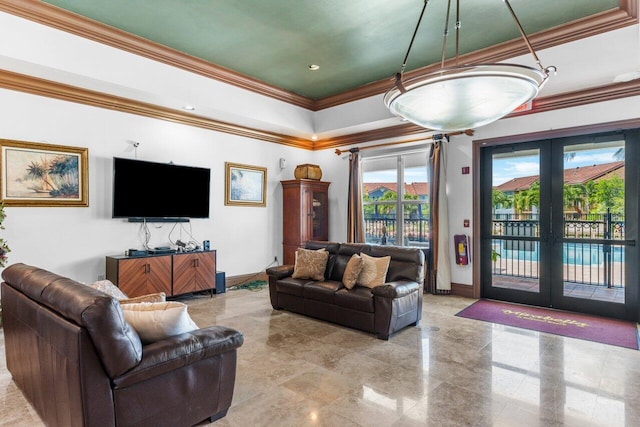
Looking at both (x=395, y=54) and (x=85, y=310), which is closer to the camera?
(x=85, y=310)

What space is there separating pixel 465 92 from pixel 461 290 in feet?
13.2

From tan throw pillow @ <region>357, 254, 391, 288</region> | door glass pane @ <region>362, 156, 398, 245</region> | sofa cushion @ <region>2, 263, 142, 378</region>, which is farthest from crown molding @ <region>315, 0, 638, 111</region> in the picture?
sofa cushion @ <region>2, 263, 142, 378</region>

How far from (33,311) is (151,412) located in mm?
978

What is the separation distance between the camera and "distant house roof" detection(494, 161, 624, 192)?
4.50 m

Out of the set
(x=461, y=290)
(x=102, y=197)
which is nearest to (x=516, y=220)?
(x=461, y=290)

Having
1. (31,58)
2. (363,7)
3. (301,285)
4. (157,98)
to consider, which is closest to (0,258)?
(31,58)

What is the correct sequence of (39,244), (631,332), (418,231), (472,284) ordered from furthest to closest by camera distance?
(418,231) < (472,284) < (39,244) < (631,332)

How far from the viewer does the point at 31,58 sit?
366 centimetres

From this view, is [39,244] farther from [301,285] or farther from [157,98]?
[301,285]

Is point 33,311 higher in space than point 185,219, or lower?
lower

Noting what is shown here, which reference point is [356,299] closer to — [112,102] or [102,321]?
[102,321]

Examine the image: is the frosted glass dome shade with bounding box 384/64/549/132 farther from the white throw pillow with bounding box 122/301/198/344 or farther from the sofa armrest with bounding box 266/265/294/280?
the sofa armrest with bounding box 266/265/294/280

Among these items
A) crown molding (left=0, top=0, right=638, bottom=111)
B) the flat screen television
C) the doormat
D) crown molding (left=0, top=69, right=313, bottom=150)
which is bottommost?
the doormat

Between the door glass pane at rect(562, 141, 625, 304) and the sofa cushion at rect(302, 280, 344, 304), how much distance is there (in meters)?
3.21
